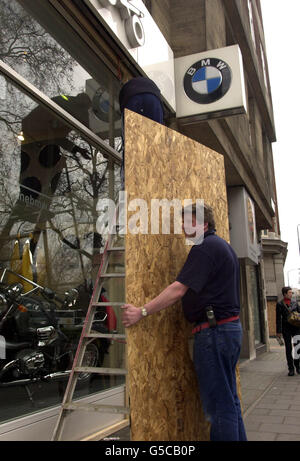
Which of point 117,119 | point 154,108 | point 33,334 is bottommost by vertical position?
point 33,334

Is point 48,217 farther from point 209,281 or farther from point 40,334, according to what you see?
point 209,281

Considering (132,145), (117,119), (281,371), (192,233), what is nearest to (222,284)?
(192,233)

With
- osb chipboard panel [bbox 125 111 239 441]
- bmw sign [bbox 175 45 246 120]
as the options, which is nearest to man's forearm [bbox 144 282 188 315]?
osb chipboard panel [bbox 125 111 239 441]

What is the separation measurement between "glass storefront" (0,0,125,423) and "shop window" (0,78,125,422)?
0.5 inches

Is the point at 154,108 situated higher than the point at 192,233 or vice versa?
the point at 154,108

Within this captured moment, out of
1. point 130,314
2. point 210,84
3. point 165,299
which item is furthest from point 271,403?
point 210,84

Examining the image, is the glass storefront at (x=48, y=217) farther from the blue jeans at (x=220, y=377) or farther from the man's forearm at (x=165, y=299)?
the blue jeans at (x=220, y=377)

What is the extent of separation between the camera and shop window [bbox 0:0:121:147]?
4.10 m

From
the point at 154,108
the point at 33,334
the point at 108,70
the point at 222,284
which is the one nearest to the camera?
the point at 222,284

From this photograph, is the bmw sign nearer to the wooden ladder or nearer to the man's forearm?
the wooden ladder

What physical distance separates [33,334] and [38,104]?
250cm

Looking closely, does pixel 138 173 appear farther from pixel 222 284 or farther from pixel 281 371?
pixel 281 371

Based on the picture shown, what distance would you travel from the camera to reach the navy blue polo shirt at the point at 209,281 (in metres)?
2.94
